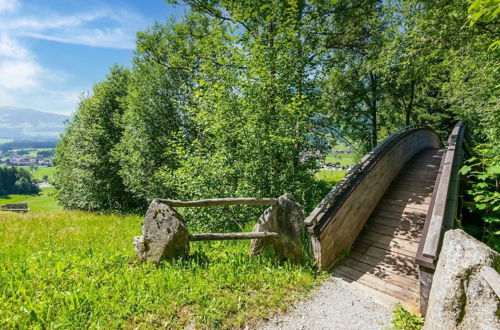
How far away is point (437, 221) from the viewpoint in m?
4.19

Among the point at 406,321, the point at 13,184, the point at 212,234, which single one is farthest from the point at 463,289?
the point at 13,184

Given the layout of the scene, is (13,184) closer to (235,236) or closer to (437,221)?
(235,236)

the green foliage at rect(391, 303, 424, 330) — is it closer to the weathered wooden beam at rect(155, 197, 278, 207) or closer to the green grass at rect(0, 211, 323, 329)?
the green grass at rect(0, 211, 323, 329)

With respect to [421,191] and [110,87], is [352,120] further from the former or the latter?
[110,87]

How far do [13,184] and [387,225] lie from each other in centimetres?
13011

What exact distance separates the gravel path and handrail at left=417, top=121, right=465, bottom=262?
1.28 metres

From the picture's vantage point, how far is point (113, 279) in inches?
159

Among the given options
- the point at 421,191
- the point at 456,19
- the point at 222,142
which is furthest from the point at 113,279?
the point at 456,19

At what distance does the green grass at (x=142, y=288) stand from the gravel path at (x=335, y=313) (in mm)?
205

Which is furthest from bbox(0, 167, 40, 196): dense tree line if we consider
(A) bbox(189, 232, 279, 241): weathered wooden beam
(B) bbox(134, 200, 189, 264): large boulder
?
(A) bbox(189, 232, 279, 241): weathered wooden beam

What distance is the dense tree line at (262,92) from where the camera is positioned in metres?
6.10

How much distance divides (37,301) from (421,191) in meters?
9.64

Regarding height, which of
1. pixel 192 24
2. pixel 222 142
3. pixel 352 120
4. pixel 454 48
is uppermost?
pixel 192 24

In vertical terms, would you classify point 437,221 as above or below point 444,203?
below
